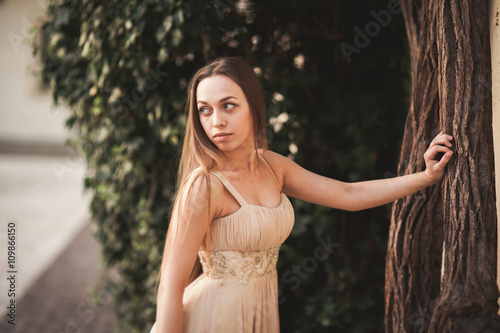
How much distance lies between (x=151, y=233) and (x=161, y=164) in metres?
0.56

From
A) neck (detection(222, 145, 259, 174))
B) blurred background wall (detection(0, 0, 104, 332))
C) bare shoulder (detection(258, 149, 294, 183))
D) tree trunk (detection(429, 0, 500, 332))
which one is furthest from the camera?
blurred background wall (detection(0, 0, 104, 332))

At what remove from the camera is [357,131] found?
349cm

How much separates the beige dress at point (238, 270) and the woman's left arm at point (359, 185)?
184 mm

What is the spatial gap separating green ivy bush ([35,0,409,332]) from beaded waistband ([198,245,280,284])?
3.94 feet

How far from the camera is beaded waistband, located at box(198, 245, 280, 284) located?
193cm

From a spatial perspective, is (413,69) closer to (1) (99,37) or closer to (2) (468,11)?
(2) (468,11)

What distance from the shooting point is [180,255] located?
68.8 inches

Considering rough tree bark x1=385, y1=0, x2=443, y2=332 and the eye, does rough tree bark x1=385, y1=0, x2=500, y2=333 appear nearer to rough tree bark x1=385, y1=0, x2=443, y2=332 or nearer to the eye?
rough tree bark x1=385, y1=0, x2=443, y2=332

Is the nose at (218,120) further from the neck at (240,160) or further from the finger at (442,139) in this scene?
the finger at (442,139)

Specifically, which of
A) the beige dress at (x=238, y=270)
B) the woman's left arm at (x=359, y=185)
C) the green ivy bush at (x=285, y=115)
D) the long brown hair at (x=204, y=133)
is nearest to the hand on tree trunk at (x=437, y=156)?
the woman's left arm at (x=359, y=185)

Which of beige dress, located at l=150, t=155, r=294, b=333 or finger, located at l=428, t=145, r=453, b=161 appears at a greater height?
finger, located at l=428, t=145, r=453, b=161

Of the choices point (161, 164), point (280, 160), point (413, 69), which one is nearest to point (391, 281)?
point (280, 160)

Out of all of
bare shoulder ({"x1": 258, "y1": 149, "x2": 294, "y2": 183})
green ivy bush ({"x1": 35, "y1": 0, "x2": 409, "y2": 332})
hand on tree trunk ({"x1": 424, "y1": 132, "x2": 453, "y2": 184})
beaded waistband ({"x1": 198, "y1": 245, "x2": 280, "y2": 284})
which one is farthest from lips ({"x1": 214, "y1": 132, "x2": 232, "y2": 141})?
green ivy bush ({"x1": 35, "y1": 0, "x2": 409, "y2": 332})

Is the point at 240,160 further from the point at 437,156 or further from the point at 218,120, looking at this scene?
the point at 437,156
